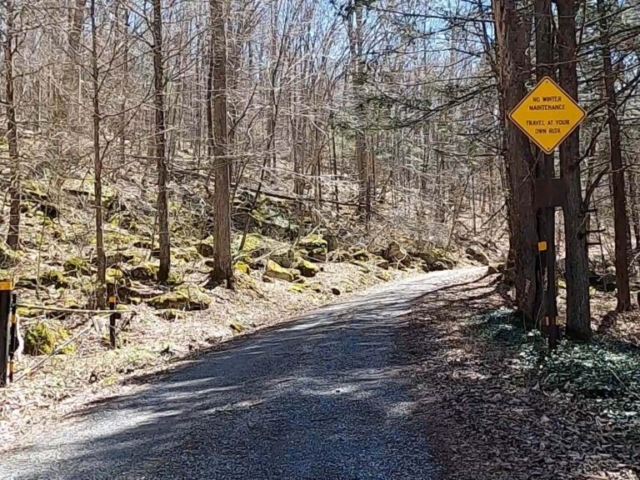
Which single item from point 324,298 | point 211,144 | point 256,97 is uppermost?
point 256,97

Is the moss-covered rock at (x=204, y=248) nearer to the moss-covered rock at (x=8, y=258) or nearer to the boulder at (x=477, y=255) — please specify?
the moss-covered rock at (x=8, y=258)

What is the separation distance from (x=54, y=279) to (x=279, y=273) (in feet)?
23.6

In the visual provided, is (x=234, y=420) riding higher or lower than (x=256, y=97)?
lower

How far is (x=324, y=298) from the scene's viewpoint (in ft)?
56.9

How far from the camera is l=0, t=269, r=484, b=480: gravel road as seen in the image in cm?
397

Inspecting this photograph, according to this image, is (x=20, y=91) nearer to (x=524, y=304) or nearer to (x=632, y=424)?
(x=524, y=304)

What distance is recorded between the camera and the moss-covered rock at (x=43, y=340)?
8828 millimetres

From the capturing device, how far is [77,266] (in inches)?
Result: 520

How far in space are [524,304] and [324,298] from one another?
8.62 meters

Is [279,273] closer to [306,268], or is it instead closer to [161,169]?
[306,268]

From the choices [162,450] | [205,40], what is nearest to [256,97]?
[205,40]

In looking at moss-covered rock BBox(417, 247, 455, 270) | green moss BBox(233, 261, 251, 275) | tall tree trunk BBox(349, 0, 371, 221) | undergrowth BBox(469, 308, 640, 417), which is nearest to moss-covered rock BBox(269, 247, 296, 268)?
green moss BBox(233, 261, 251, 275)

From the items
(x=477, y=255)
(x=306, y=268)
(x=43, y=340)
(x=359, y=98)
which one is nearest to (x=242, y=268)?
(x=306, y=268)

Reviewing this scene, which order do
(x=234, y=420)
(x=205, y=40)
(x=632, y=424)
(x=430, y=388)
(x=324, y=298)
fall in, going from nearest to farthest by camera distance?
(x=632, y=424) → (x=234, y=420) → (x=430, y=388) → (x=205, y=40) → (x=324, y=298)
